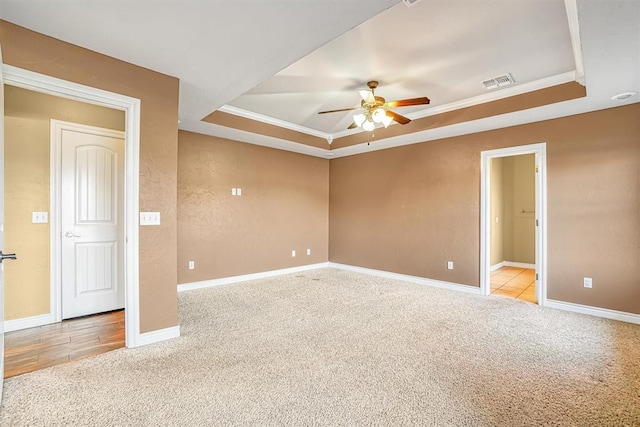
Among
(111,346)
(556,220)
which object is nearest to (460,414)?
(111,346)

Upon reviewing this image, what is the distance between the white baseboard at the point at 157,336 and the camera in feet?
8.20

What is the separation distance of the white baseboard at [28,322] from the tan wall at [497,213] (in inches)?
277

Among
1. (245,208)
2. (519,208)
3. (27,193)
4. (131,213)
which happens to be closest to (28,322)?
(27,193)

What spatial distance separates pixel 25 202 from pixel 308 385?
10.9 ft

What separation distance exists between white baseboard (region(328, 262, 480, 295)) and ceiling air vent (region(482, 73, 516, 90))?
275 cm

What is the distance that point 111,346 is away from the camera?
2.55m

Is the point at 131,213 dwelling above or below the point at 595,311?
above

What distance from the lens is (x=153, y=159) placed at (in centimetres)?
255

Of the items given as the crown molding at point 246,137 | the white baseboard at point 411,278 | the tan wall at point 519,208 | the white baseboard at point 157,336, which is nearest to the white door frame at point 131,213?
the white baseboard at point 157,336

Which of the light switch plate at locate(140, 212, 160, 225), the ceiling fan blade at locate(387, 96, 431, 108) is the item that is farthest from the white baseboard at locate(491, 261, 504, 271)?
the light switch plate at locate(140, 212, 160, 225)

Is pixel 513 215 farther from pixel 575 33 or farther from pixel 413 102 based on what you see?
pixel 575 33

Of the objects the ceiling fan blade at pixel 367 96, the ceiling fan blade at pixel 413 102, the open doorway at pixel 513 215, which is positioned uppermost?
the ceiling fan blade at pixel 367 96

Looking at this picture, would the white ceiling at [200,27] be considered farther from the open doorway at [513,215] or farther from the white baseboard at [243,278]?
the open doorway at [513,215]

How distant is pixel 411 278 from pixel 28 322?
16.3 ft
